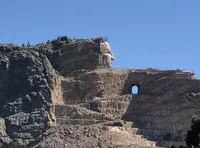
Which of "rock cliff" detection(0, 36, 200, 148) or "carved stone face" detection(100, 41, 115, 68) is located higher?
"carved stone face" detection(100, 41, 115, 68)

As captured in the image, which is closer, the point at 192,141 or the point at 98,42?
the point at 192,141

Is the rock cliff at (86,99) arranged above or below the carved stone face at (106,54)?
below

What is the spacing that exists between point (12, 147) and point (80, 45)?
15.4 meters

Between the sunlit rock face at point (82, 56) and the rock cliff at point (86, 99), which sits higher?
the sunlit rock face at point (82, 56)

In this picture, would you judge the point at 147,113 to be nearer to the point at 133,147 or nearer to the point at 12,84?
the point at 133,147

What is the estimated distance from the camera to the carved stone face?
308 feet

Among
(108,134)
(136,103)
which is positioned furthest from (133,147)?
(136,103)

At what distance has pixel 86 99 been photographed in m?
92.1

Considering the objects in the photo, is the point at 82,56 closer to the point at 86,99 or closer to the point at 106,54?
the point at 106,54

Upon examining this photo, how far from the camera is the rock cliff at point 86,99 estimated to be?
8519 centimetres

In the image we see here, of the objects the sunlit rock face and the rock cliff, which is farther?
the sunlit rock face

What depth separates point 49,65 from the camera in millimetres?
94500

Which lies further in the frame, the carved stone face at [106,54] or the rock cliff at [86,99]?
the carved stone face at [106,54]

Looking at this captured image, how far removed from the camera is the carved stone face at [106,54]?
93.8 meters
